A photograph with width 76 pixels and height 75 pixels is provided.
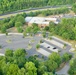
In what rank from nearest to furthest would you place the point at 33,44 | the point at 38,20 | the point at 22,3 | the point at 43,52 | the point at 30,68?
the point at 30,68, the point at 43,52, the point at 33,44, the point at 38,20, the point at 22,3

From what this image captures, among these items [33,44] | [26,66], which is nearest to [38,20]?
[33,44]

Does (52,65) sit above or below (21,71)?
below

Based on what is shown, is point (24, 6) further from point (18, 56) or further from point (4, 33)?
point (18, 56)

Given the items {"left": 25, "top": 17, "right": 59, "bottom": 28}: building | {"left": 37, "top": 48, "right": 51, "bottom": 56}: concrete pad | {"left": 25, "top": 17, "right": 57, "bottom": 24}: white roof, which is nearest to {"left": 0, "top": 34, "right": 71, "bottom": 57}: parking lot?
{"left": 37, "top": 48, "right": 51, "bottom": 56}: concrete pad

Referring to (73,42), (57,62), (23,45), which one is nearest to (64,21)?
(73,42)

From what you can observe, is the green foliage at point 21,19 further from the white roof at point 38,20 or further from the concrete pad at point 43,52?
the concrete pad at point 43,52

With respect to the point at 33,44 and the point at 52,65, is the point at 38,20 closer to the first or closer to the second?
the point at 33,44
